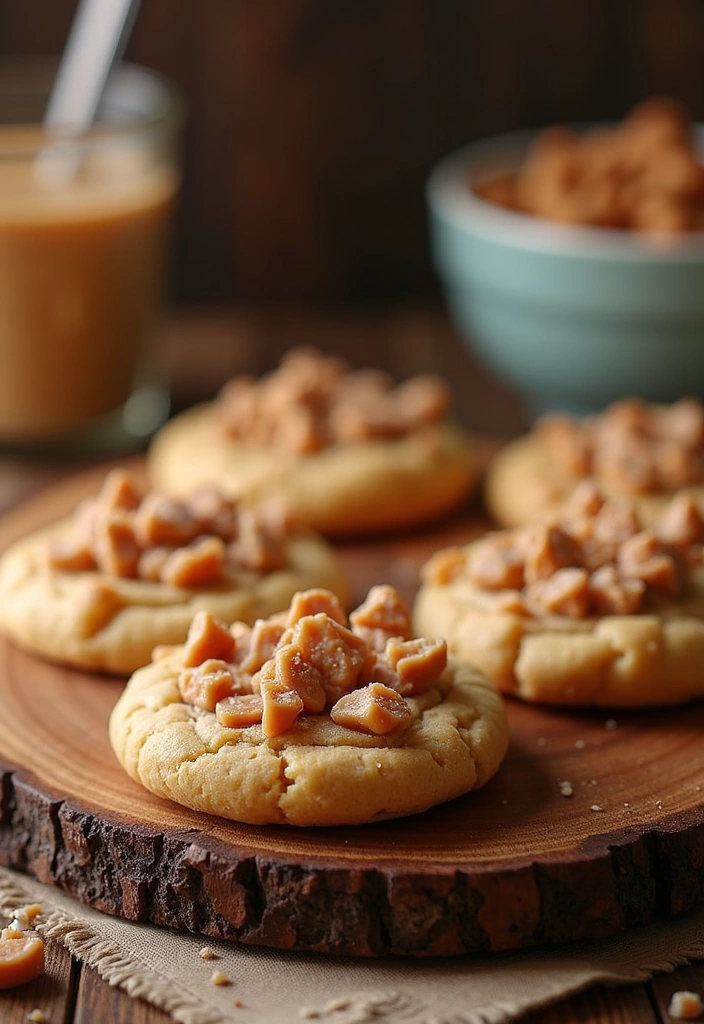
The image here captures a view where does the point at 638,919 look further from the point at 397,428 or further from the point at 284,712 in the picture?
the point at 397,428

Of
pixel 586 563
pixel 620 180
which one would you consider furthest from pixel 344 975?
pixel 620 180

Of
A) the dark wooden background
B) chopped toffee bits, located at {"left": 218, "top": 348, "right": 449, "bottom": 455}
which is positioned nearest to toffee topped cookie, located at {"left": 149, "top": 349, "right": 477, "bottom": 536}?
chopped toffee bits, located at {"left": 218, "top": 348, "right": 449, "bottom": 455}

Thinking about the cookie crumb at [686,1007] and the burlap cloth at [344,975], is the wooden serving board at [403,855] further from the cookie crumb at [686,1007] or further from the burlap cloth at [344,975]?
the cookie crumb at [686,1007]

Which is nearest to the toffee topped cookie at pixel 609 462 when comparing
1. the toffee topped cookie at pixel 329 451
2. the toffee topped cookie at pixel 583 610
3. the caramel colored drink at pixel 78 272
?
the toffee topped cookie at pixel 329 451

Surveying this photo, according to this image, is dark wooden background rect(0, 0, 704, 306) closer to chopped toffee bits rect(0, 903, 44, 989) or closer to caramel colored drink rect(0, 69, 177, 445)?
caramel colored drink rect(0, 69, 177, 445)

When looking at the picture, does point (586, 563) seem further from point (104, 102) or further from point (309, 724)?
point (104, 102)

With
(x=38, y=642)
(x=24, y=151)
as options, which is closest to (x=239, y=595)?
(x=38, y=642)
